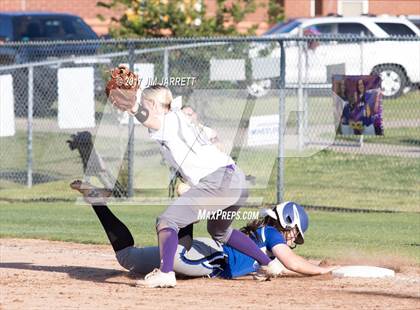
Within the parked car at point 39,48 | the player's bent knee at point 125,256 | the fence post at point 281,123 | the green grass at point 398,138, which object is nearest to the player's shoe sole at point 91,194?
the player's bent knee at point 125,256

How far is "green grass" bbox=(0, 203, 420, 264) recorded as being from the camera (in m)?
11.7

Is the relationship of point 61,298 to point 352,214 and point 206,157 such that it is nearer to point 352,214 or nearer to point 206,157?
→ point 206,157

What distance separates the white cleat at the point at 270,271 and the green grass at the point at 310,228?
1.67 metres

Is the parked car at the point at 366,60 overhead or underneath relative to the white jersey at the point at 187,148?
underneath

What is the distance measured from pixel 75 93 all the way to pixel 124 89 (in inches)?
325

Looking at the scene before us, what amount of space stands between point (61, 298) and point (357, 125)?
703 centimetres

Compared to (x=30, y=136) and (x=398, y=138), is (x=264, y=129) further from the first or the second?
(x=398, y=138)

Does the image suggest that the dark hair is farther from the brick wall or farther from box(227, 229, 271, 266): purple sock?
the brick wall

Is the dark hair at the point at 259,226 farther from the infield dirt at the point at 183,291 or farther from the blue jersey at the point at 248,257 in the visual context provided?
the infield dirt at the point at 183,291

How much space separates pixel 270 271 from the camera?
367 inches

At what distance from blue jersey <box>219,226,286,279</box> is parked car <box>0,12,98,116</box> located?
10160 millimetres

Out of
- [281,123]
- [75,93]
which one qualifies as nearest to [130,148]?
[75,93]

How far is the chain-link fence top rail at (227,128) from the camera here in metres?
15.9

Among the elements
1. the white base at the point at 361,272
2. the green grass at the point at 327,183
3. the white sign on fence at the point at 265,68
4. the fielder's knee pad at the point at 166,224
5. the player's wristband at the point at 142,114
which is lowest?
the green grass at the point at 327,183
